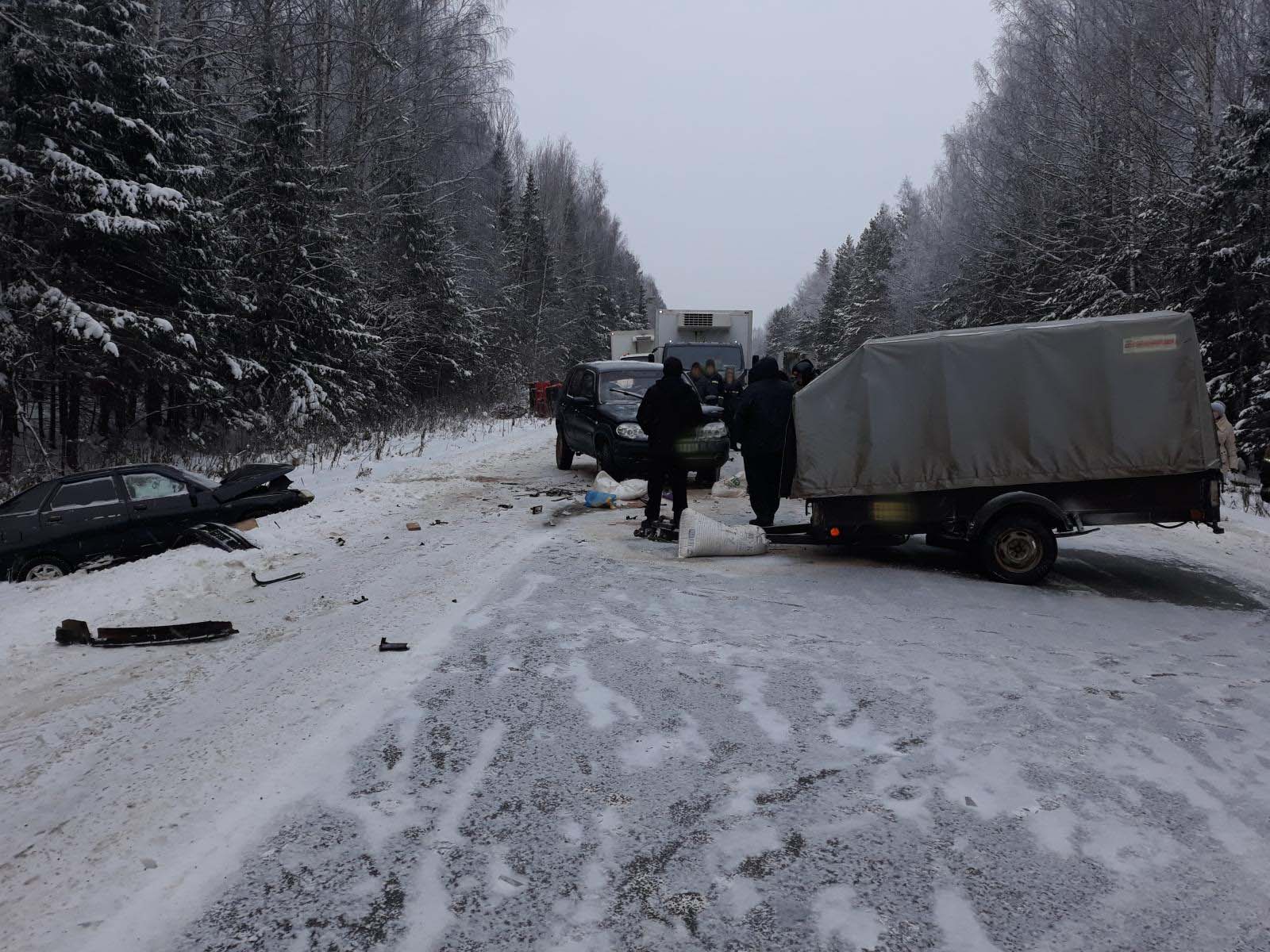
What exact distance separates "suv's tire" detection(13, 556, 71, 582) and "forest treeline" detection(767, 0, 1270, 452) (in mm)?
19185

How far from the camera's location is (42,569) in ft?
28.5

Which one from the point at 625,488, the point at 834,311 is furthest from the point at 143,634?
the point at 834,311

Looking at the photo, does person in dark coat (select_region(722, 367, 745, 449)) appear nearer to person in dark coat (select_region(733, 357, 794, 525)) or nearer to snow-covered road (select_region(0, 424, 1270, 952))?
person in dark coat (select_region(733, 357, 794, 525))

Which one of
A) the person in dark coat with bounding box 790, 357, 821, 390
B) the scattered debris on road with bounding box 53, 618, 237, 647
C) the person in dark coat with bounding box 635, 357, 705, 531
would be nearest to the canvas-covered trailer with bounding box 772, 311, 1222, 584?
the person in dark coat with bounding box 635, 357, 705, 531

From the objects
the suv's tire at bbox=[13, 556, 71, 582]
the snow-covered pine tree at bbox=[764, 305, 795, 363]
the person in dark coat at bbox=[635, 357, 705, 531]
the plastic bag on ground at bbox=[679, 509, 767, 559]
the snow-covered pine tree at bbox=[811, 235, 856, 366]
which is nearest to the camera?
the plastic bag on ground at bbox=[679, 509, 767, 559]

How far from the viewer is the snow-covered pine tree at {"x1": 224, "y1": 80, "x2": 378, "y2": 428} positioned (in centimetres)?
1848

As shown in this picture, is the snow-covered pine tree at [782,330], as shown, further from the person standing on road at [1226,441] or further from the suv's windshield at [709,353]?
the person standing on road at [1226,441]

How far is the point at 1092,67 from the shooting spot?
2483 centimetres

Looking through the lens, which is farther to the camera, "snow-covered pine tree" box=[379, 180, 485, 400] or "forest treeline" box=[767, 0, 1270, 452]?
"snow-covered pine tree" box=[379, 180, 485, 400]

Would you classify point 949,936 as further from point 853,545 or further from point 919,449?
point 853,545

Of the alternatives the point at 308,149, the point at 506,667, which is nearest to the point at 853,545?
the point at 506,667

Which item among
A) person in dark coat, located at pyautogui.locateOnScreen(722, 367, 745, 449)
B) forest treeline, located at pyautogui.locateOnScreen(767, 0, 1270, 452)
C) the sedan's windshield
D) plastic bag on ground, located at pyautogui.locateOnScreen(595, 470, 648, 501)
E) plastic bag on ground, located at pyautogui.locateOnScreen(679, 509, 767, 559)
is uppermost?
forest treeline, located at pyautogui.locateOnScreen(767, 0, 1270, 452)

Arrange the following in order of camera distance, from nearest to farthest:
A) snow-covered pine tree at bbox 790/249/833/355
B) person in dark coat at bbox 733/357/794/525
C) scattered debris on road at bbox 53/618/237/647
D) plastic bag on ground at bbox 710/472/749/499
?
scattered debris on road at bbox 53/618/237/647, person in dark coat at bbox 733/357/794/525, plastic bag on ground at bbox 710/472/749/499, snow-covered pine tree at bbox 790/249/833/355

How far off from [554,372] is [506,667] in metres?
49.7
